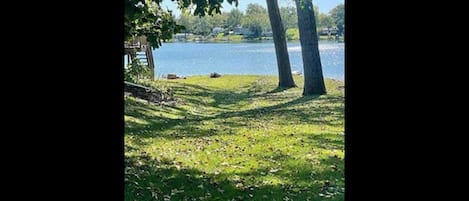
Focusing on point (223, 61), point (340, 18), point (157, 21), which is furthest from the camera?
point (223, 61)

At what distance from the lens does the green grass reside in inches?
148

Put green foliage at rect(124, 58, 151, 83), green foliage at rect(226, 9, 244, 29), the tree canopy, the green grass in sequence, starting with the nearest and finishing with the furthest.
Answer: the green grass
the tree canopy
green foliage at rect(124, 58, 151, 83)
green foliage at rect(226, 9, 244, 29)

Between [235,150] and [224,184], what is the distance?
1478 millimetres

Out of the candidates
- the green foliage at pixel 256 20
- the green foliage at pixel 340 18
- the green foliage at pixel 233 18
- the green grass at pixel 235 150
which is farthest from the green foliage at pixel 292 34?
the green foliage at pixel 340 18

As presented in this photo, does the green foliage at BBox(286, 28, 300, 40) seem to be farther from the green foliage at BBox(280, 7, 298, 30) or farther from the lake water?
the lake water

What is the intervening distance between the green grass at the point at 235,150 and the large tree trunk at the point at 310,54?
0.57 metres

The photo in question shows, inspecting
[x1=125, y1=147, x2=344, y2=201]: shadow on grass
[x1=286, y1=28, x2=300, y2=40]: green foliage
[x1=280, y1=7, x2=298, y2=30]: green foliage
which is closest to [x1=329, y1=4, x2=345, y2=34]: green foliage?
[x1=125, y1=147, x2=344, y2=201]: shadow on grass

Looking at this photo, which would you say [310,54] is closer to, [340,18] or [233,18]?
[233,18]

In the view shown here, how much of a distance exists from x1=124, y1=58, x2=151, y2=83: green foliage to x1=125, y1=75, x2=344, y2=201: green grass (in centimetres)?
100

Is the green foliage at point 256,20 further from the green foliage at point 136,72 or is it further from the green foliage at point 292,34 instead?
the green foliage at point 136,72

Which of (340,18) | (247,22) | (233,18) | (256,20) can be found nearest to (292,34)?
(256,20)

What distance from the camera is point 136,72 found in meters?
10.4
